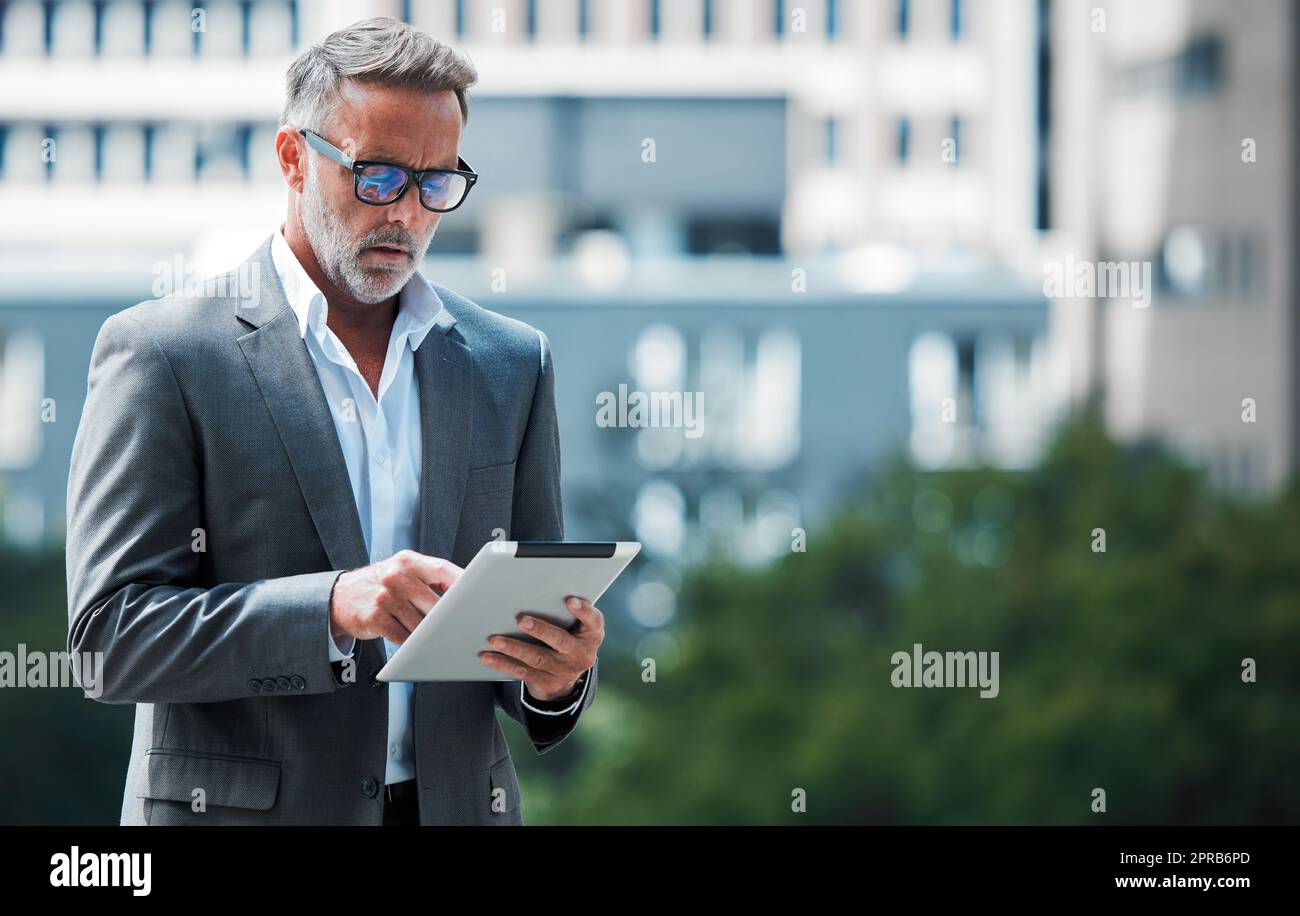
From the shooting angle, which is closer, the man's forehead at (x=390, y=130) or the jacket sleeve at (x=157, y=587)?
the jacket sleeve at (x=157, y=587)

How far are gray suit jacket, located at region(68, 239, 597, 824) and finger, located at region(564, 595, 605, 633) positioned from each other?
0.18m

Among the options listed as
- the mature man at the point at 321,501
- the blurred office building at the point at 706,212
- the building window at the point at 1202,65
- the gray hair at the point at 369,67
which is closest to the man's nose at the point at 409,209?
the mature man at the point at 321,501

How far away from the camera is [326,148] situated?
71.7 inches

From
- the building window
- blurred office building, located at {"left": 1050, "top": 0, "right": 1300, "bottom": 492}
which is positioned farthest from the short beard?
the building window

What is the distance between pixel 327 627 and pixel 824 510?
28190 millimetres

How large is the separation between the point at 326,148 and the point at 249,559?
426mm

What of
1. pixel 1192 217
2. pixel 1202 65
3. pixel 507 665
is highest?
pixel 1202 65

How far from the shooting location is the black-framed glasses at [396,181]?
5.88 ft

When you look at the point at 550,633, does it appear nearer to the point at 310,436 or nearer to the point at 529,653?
the point at 529,653

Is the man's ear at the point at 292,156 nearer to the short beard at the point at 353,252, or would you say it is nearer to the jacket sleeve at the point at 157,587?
the short beard at the point at 353,252

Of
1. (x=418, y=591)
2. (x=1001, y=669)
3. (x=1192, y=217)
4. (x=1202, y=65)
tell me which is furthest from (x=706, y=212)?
(x=418, y=591)

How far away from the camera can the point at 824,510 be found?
29672 mm
